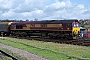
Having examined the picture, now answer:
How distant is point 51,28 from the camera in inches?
1823

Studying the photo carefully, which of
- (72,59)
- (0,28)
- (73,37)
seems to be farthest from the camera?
(0,28)

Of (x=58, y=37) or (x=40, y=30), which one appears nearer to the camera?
(x=58, y=37)

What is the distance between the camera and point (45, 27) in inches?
1882

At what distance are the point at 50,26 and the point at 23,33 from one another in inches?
353

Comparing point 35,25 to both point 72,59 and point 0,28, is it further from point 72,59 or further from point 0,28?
point 72,59

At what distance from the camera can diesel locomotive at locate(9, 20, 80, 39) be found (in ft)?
142

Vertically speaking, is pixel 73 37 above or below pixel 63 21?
below

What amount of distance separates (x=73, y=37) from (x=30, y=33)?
12018mm

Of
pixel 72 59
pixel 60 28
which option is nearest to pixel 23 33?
pixel 60 28

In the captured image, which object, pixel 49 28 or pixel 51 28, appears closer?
pixel 51 28

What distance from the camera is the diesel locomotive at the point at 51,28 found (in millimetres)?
43219

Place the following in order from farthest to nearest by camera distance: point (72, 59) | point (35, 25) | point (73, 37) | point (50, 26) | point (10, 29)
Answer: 1. point (10, 29)
2. point (35, 25)
3. point (50, 26)
4. point (73, 37)
5. point (72, 59)

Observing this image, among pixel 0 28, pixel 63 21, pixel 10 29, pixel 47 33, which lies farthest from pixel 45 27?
pixel 0 28

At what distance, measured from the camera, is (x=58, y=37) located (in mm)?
44094
